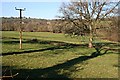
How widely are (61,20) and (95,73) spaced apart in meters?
25.5

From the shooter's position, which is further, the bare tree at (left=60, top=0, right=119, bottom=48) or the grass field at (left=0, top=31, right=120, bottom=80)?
the bare tree at (left=60, top=0, right=119, bottom=48)

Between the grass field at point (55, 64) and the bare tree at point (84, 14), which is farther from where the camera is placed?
the bare tree at point (84, 14)

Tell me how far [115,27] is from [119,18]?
5.23 feet

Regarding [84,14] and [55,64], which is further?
[84,14]

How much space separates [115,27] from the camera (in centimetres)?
4144

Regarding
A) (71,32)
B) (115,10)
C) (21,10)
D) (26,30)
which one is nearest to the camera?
(21,10)

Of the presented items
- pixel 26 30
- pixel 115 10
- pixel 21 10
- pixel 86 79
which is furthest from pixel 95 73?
pixel 26 30

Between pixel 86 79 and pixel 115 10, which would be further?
pixel 115 10

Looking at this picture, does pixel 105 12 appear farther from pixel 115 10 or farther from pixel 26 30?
pixel 26 30

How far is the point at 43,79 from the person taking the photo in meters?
13.7

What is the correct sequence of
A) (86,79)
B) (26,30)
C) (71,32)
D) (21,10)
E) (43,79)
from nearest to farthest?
(43,79), (86,79), (21,10), (71,32), (26,30)

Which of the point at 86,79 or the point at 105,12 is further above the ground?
the point at 105,12

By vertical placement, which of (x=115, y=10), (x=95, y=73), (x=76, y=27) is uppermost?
(x=115, y=10)

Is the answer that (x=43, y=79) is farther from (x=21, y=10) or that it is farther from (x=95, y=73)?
(x=21, y=10)
